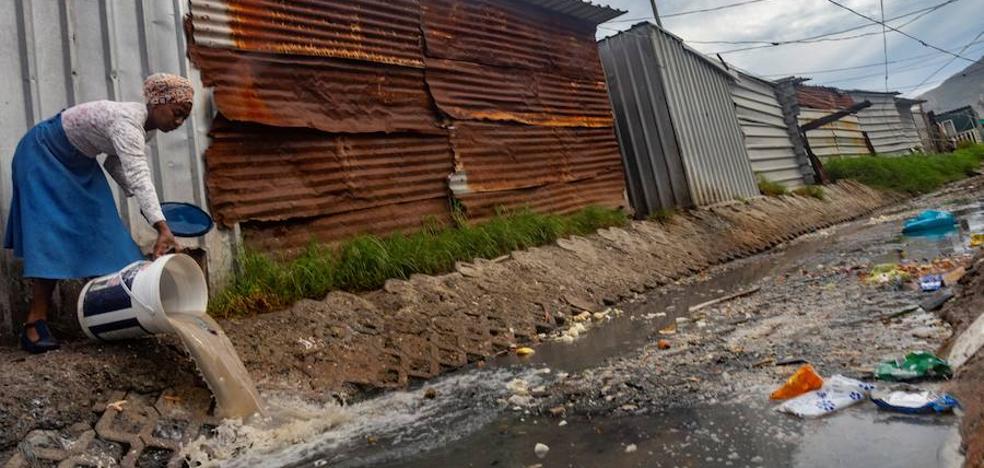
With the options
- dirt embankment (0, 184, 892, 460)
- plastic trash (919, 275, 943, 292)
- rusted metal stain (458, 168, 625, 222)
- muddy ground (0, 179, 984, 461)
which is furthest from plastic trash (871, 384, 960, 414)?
rusted metal stain (458, 168, 625, 222)

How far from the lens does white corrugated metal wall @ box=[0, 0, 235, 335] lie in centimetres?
336

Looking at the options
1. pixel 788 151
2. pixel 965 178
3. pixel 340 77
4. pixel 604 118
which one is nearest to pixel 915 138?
pixel 965 178

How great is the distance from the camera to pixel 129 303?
8.71 feet

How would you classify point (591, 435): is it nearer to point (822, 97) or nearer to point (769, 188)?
point (769, 188)

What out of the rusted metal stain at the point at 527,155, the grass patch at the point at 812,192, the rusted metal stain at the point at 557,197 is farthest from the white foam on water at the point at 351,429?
the grass patch at the point at 812,192

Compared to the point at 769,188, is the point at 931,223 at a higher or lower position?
lower

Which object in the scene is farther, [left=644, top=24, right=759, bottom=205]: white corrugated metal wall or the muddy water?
[left=644, top=24, right=759, bottom=205]: white corrugated metal wall

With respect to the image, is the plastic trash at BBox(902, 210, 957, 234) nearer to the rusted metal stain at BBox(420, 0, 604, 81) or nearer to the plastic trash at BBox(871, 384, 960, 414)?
the rusted metal stain at BBox(420, 0, 604, 81)

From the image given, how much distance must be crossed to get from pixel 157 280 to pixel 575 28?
7501mm

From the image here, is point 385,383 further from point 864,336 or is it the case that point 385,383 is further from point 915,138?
point 915,138

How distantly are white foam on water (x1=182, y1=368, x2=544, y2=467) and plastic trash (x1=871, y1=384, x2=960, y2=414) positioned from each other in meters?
1.45

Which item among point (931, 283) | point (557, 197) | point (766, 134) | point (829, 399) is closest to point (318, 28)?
point (557, 197)

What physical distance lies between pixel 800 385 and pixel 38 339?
3459mm

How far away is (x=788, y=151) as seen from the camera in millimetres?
14758
